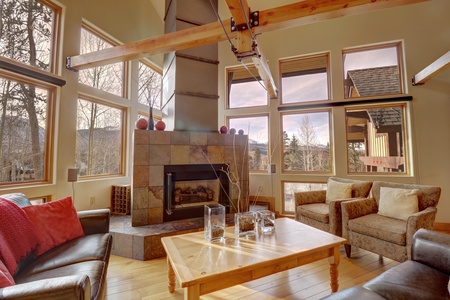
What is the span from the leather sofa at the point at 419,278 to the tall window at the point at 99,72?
4.30m

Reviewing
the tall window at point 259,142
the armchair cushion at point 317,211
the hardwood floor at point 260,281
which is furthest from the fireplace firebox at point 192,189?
the tall window at point 259,142

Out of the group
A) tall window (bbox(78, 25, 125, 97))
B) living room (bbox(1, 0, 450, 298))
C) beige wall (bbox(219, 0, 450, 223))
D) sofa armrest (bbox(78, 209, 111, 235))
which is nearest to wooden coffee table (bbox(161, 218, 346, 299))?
sofa armrest (bbox(78, 209, 111, 235))

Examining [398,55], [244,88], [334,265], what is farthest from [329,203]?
[398,55]

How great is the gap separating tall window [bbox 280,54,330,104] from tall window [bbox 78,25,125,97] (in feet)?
10.9

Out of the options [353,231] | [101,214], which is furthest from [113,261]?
[353,231]

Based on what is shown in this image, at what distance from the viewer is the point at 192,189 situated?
3.55m

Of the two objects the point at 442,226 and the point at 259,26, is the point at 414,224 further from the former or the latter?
the point at 259,26

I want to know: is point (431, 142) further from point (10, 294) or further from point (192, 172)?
point (10, 294)

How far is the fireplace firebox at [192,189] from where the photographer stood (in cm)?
324

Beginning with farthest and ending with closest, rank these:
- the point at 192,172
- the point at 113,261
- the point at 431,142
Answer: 1. the point at 431,142
2. the point at 192,172
3. the point at 113,261

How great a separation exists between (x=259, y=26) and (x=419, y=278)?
2600 mm

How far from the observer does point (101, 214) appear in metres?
2.23

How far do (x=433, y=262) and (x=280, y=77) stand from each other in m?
3.95

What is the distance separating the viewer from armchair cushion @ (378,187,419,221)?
2535 millimetres
